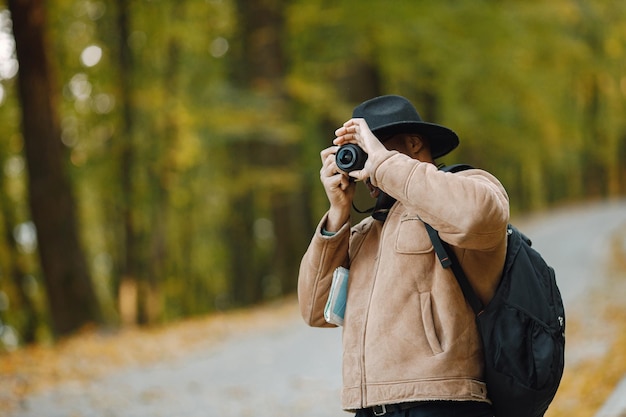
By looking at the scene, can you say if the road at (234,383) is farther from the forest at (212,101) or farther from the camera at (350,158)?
the camera at (350,158)

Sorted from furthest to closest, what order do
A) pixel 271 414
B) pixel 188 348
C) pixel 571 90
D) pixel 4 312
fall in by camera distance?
pixel 571 90
pixel 4 312
pixel 188 348
pixel 271 414

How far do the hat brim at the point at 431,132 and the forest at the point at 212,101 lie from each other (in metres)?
7.59

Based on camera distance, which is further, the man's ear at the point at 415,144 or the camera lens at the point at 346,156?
the man's ear at the point at 415,144

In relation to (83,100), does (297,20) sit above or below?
above

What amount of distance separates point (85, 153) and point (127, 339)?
5.11 metres

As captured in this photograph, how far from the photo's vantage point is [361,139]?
2447 mm

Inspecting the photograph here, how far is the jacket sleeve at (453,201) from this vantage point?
2.18 meters

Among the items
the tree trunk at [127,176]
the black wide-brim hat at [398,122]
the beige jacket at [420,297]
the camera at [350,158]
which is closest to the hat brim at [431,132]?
the black wide-brim hat at [398,122]

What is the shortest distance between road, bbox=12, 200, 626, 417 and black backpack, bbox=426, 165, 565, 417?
16.0ft

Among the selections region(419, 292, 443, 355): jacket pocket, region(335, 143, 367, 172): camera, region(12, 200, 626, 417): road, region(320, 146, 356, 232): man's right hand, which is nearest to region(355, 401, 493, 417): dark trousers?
region(419, 292, 443, 355): jacket pocket

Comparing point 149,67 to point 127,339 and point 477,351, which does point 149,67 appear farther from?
point 477,351

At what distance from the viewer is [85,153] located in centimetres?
1548

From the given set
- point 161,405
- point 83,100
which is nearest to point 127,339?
point 161,405

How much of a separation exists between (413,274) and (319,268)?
1.38 ft
